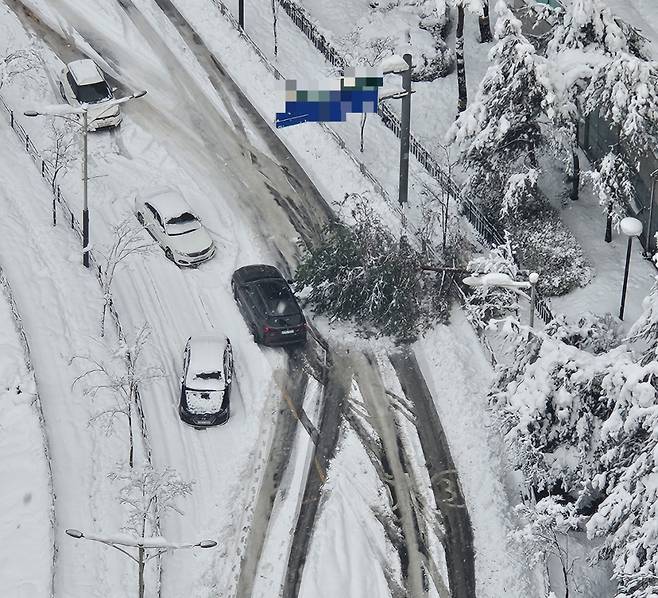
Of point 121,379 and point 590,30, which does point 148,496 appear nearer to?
point 121,379

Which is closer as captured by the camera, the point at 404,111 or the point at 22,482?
the point at 22,482

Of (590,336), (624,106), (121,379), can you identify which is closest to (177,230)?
(121,379)

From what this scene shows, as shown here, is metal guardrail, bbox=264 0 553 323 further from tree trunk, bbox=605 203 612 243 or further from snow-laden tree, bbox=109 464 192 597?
snow-laden tree, bbox=109 464 192 597

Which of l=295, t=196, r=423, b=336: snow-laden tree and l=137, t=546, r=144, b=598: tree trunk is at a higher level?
l=295, t=196, r=423, b=336: snow-laden tree

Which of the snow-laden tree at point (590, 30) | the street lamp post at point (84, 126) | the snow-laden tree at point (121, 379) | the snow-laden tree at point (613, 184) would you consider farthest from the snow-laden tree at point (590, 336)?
the street lamp post at point (84, 126)

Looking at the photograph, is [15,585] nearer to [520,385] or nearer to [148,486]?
[148,486]

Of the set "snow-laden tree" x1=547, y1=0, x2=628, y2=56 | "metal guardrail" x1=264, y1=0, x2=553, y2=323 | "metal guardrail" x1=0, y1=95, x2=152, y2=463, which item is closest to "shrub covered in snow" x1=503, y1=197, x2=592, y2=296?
"metal guardrail" x1=264, y1=0, x2=553, y2=323
